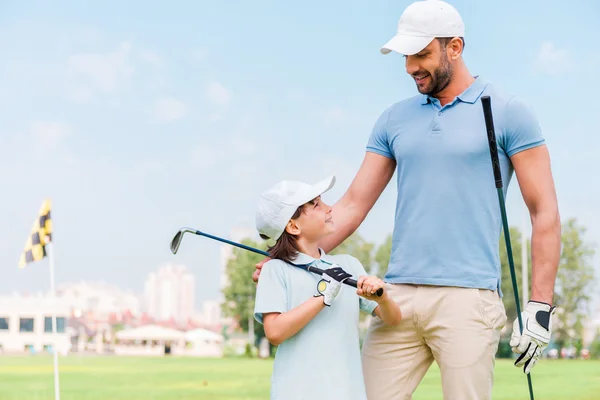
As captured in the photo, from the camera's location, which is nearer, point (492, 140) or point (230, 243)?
point (492, 140)

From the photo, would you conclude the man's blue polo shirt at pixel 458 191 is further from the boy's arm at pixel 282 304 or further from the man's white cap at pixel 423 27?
the boy's arm at pixel 282 304

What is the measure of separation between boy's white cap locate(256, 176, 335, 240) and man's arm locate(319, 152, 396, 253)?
1.10 feet

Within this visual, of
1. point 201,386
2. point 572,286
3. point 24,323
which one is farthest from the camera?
point 24,323

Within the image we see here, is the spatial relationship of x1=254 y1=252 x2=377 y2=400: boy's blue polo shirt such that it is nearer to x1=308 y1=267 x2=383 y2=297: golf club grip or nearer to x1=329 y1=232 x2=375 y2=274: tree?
x1=308 y1=267 x2=383 y2=297: golf club grip

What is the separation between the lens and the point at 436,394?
52.9 ft

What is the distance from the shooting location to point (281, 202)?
338cm

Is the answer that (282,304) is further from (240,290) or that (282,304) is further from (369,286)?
(240,290)

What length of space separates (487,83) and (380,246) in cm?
3757

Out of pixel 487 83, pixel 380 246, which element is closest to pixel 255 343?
pixel 380 246

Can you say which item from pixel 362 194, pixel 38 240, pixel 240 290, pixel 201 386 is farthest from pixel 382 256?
pixel 362 194

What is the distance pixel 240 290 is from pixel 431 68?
42.5 meters

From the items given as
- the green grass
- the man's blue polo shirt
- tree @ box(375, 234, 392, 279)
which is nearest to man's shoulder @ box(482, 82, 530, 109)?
the man's blue polo shirt

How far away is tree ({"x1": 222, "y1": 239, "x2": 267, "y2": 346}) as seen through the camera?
45.4 metres

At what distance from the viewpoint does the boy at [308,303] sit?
318 centimetres
